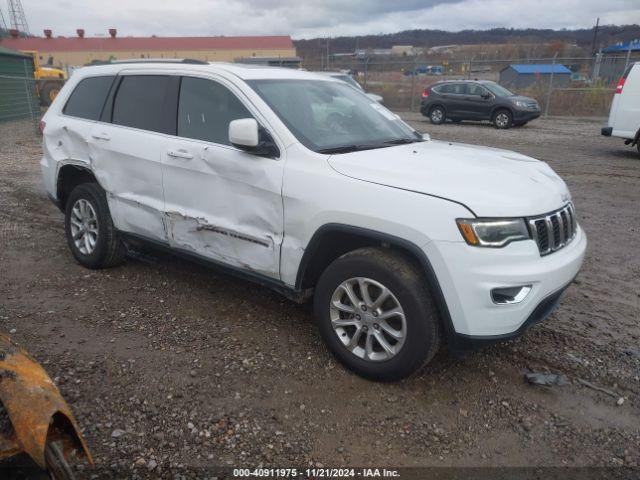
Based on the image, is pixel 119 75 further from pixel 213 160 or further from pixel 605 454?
pixel 605 454

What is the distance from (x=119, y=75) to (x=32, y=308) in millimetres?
2107

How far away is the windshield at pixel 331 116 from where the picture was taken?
140 inches

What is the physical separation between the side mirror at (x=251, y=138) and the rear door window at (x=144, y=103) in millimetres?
912

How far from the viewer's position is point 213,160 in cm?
369

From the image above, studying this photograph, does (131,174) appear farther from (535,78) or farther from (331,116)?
(535,78)

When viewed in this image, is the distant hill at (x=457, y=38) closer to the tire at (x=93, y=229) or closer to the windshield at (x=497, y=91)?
the windshield at (x=497, y=91)

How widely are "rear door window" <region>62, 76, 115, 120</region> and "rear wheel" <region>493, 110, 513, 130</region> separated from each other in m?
15.6

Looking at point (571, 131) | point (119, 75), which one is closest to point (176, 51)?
point (571, 131)

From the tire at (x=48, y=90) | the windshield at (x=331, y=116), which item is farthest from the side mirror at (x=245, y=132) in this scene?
the tire at (x=48, y=90)

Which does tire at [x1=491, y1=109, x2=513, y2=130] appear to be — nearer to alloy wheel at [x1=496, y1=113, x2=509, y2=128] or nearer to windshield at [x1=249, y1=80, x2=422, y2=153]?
alloy wheel at [x1=496, y1=113, x2=509, y2=128]

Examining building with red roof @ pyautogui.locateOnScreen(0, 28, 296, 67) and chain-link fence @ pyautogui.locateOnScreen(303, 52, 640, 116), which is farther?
building with red roof @ pyautogui.locateOnScreen(0, 28, 296, 67)

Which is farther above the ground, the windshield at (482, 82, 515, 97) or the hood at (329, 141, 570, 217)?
the hood at (329, 141, 570, 217)

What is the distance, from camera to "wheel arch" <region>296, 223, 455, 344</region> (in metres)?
2.86

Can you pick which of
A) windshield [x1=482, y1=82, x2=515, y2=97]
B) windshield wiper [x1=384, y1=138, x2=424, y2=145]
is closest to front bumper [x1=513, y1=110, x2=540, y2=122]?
windshield [x1=482, y1=82, x2=515, y2=97]
